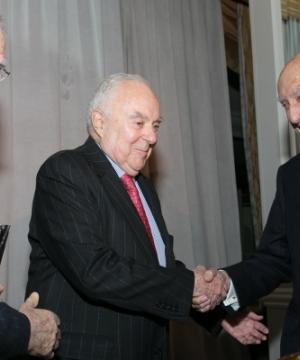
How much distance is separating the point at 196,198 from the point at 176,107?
608mm

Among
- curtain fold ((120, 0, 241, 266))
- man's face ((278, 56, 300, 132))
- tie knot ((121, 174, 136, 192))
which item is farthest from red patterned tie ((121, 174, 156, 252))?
curtain fold ((120, 0, 241, 266))

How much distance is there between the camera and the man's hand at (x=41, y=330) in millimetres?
1452

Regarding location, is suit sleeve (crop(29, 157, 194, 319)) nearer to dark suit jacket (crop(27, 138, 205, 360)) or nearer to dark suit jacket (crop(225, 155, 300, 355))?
dark suit jacket (crop(27, 138, 205, 360))

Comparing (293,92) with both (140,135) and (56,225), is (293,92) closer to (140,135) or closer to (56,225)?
(140,135)

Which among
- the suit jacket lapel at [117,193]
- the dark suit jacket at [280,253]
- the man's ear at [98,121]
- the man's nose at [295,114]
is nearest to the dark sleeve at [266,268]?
the dark suit jacket at [280,253]

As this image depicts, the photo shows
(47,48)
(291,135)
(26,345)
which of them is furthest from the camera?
(291,135)

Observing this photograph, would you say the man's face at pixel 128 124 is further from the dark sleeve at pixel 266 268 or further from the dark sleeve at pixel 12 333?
the dark sleeve at pixel 12 333

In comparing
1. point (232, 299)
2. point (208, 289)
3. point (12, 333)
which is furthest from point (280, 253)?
point (12, 333)

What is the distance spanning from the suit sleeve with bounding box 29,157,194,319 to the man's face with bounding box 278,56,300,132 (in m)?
0.73

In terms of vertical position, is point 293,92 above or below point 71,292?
above

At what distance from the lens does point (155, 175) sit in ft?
10.8

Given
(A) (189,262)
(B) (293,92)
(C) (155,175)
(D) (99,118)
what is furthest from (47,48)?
(A) (189,262)

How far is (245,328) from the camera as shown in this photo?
2389 mm

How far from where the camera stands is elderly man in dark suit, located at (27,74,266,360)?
1771 millimetres
